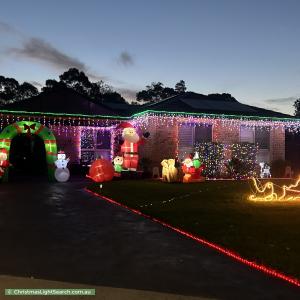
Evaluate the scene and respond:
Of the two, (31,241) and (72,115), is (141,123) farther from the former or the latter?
(31,241)

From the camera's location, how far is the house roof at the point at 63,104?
1010 inches

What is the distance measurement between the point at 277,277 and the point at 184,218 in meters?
4.49

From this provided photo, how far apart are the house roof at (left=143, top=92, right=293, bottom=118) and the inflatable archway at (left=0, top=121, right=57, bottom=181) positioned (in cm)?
553

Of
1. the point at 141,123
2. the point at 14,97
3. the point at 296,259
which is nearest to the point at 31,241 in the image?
the point at 296,259

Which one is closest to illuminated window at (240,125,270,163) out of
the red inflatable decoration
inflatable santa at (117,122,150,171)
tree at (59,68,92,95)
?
inflatable santa at (117,122,150,171)

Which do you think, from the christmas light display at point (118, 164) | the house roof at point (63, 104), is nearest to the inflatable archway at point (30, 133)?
the christmas light display at point (118, 164)

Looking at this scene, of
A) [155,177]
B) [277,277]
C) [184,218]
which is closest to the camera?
[277,277]

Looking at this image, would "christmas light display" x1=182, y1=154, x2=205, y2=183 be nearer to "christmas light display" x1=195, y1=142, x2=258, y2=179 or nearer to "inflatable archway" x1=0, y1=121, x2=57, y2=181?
"christmas light display" x1=195, y1=142, x2=258, y2=179

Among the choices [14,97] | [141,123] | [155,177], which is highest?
[14,97]

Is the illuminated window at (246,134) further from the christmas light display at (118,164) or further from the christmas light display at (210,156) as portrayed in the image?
the christmas light display at (118,164)

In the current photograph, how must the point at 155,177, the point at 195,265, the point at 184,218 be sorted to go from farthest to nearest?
the point at 155,177
the point at 184,218
the point at 195,265

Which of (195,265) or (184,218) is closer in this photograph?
(195,265)

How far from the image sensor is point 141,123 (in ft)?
82.1

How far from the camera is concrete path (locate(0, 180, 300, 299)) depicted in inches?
195
